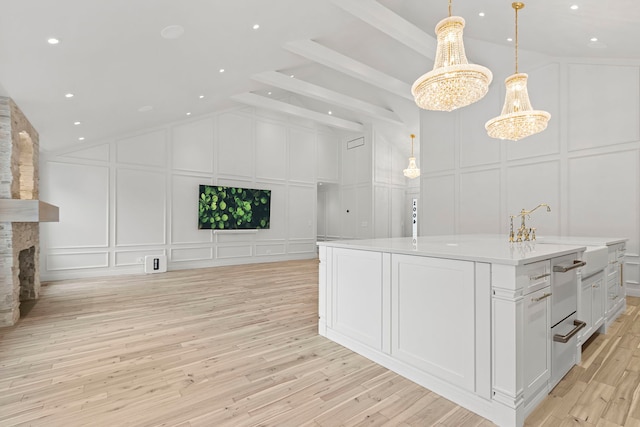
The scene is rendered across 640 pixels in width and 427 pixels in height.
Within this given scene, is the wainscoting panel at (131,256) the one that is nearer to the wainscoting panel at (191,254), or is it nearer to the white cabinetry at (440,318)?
the wainscoting panel at (191,254)

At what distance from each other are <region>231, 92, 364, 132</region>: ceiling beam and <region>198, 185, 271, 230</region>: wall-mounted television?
220 centimetres

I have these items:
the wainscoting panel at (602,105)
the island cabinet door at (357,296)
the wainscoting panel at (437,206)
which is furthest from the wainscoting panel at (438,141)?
the island cabinet door at (357,296)

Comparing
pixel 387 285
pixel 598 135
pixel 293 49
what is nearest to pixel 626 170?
pixel 598 135

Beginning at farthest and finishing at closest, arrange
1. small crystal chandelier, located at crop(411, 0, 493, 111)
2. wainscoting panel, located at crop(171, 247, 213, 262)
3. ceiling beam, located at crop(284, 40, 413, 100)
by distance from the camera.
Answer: wainscoting panel, located at crop(171, 247, 213, 262), ceiling beam, located at crop(284, 40, 413, 100), small crystal chandelier, located at crop(411, 0, 493, 111)

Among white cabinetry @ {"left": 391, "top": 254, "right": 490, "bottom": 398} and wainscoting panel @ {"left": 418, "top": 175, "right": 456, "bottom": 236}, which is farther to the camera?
wainscoting panel @ {"left": 418, "top": 175, "right": 456, "bottom": 236}

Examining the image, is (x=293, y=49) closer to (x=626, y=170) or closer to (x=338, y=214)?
(x=626, y=170)

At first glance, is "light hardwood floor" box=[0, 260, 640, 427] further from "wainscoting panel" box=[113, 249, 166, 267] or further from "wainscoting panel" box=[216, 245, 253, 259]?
"wainscoting panel" box=[216, 245, 253, 259]

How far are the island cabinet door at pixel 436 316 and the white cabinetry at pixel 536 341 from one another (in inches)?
9.1

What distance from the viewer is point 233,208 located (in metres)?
8.28

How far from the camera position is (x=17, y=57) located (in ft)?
9.04

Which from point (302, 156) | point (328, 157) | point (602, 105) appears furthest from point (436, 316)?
point (328, 157)

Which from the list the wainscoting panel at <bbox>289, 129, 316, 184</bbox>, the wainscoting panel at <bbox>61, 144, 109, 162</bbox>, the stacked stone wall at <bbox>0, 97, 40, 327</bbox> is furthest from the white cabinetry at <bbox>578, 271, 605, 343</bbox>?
the wainscoting panel at <bbox>61, 144, 109, 162</bbox>

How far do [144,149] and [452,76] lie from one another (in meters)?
6.54

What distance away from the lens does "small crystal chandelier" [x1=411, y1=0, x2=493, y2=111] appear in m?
3.16
